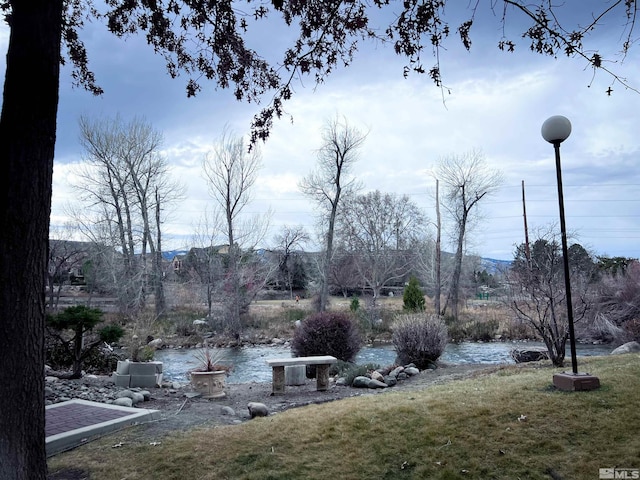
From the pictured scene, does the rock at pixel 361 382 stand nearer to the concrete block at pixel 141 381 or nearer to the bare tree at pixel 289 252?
the concrete block at pixel 141 381

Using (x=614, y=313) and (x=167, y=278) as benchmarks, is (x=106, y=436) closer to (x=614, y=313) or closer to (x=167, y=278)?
(x=614, y=313)

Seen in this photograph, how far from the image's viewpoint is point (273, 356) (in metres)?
14.5

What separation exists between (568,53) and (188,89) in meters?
3.19

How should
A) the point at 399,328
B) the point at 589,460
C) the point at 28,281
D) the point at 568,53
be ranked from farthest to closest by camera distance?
the point at 399,328 → the point at 568,53 → the point at 589,460 → the point at 28,281

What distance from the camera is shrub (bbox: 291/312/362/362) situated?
32.4 feet

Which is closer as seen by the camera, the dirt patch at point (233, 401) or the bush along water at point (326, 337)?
the dirt patch at point (233, 401)

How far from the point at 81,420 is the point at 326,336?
5.37 metres

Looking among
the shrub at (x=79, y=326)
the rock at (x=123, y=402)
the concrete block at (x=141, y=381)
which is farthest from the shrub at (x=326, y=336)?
the rock at (x=123, y=402)

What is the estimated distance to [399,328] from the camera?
10.2 metres

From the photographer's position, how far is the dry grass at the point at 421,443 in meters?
3.27

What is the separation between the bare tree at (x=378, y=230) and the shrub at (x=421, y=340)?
17675 millimetres

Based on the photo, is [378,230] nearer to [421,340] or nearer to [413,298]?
[413,298]

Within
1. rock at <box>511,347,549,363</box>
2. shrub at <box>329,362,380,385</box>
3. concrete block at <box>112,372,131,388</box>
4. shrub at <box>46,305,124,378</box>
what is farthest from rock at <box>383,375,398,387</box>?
shrub at <box>46,305,124,378</box>

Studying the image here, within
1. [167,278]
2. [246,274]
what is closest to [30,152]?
[246,274]
